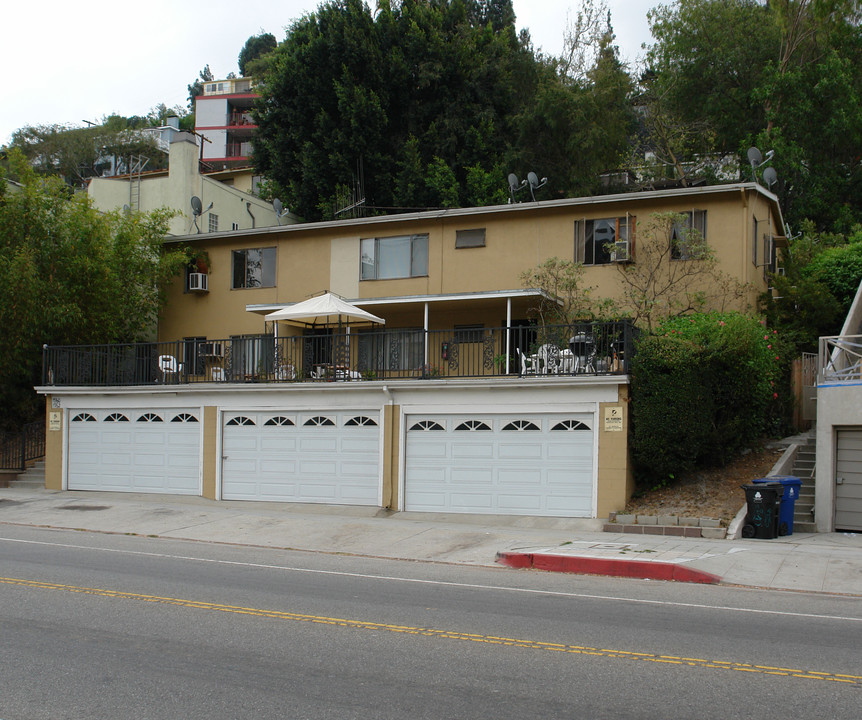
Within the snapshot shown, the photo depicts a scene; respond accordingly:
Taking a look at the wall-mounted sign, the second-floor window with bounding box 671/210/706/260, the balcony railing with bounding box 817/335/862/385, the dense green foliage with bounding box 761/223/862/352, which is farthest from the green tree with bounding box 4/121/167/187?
the balcony railing with bounding box 817/335/862/385

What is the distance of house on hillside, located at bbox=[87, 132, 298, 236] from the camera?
3347 centimetres

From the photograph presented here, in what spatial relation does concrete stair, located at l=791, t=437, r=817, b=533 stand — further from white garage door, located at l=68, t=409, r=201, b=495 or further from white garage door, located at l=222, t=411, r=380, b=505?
white garage door, located at l=68, t=409, r=201, b=495

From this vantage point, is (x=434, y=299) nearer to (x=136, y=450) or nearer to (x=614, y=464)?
(x=614, y=464)

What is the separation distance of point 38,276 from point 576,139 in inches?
903

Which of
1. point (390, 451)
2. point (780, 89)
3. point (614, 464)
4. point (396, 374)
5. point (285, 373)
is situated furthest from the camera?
point (780, 89)

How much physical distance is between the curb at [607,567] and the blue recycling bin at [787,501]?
4.10 m

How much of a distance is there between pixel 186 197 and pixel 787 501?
2649 centimetres

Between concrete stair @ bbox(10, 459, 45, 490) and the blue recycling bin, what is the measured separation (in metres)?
19.2

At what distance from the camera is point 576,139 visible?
3641 cm

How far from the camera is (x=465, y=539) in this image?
1493 centimetres

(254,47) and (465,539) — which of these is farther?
(254,47)

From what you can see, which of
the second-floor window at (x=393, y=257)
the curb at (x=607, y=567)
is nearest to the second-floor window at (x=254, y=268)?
the second-floor window at (x=393, y=257)

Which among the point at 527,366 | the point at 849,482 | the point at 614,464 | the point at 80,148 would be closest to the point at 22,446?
the point at 527,366

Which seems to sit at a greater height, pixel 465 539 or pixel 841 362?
pixel 841 362
